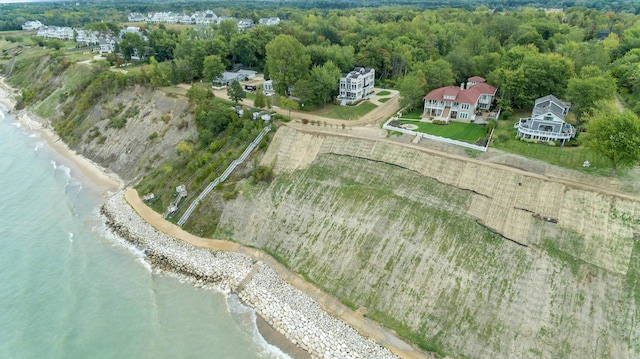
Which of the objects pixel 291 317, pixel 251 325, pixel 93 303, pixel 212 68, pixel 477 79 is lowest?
pixel 251 325

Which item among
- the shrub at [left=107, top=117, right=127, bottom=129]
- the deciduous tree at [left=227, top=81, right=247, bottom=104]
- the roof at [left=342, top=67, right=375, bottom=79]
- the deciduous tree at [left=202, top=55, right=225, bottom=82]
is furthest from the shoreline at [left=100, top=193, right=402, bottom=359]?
the roof at [left=342, top=67, right=375, bottom=79]

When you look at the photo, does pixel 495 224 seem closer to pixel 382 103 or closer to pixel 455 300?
pixel 455 300

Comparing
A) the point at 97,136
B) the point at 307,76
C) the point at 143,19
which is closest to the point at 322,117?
the point at 307,76

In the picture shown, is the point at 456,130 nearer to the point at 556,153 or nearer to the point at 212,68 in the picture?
the point at 556,153

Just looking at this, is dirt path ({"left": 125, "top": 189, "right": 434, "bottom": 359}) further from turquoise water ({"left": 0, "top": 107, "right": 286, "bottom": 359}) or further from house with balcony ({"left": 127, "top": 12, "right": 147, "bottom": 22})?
house with balcony ({"left": 127, "top": 12, "right": 147, "bottom": 22})

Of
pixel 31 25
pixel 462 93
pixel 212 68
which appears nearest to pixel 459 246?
pixel 462 93

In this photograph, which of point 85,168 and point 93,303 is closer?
point 93,303

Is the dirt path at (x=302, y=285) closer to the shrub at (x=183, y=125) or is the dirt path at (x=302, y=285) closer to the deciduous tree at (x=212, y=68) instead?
the shrub at (x=183, y=125)
